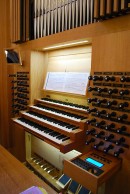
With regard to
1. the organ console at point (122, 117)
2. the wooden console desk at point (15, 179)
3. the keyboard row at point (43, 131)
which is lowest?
the wooden console desk at point (15, 179)

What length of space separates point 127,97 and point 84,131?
645 millimetres

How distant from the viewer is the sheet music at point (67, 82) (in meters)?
2.21

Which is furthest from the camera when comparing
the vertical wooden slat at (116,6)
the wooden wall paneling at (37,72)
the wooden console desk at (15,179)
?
the wooden wall paneling at (37,72)

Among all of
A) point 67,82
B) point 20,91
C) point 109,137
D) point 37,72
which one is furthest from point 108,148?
point 20,91

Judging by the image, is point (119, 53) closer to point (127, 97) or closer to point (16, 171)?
point (127, 97)

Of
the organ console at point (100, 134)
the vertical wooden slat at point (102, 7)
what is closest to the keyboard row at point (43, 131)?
the organ console at point (100, 134)

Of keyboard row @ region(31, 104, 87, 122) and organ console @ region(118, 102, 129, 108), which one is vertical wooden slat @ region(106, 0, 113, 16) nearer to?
organ console @ region(118, 102, 129, 108)

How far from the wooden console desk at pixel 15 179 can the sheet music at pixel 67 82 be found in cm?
115

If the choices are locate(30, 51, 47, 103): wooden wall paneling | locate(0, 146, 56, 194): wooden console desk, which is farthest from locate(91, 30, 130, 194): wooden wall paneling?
locate(30, 51, 47, 103): wooden wall paneling

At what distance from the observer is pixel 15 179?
1.43m

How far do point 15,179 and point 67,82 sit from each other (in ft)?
4.71

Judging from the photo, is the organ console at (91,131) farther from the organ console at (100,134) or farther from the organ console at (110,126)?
the organ console at (110,126)

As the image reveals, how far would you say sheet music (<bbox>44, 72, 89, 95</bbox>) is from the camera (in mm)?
2214

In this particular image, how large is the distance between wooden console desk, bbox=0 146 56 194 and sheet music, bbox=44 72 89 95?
1.15m
